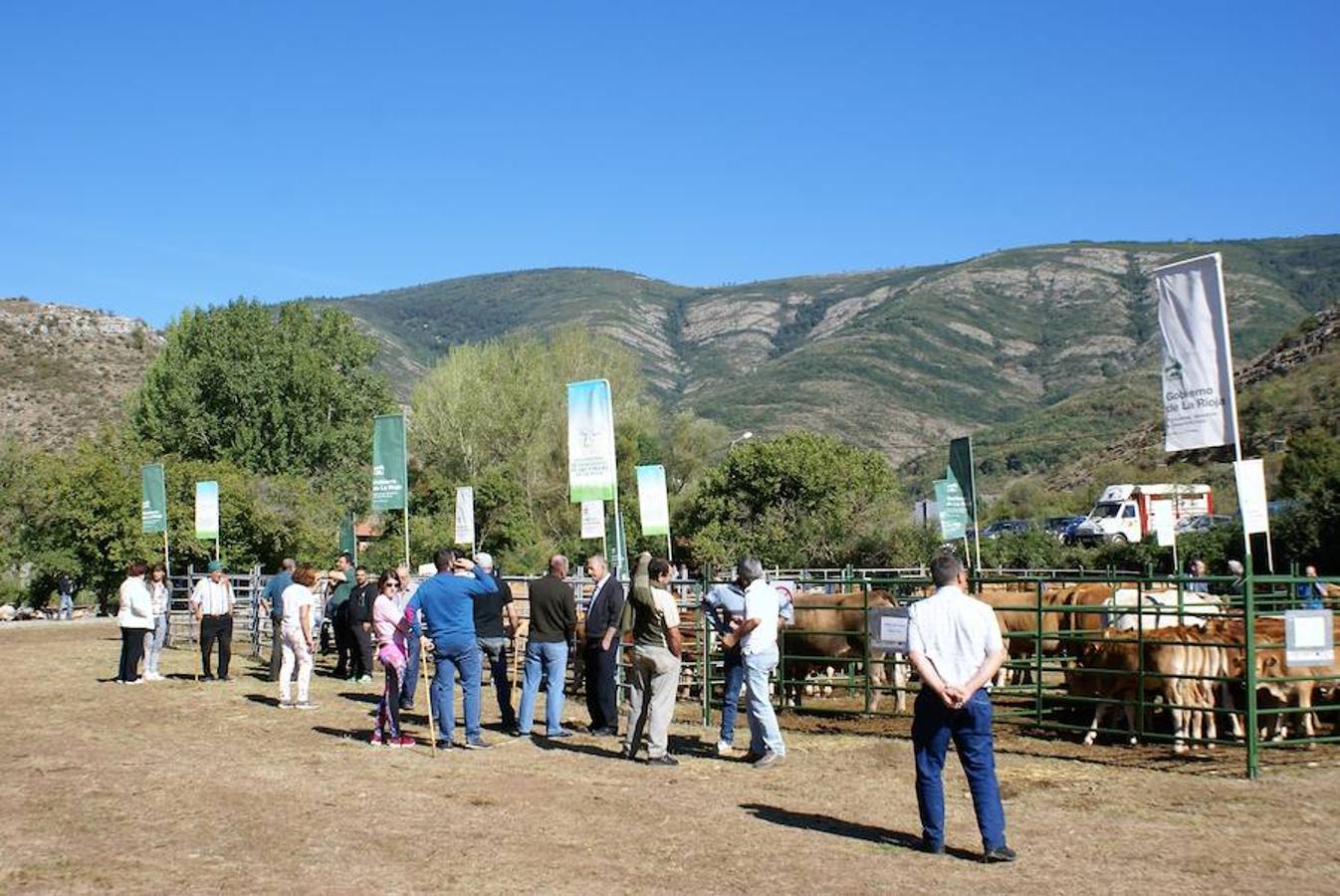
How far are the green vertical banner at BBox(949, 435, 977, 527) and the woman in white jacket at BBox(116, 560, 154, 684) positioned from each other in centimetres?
1225

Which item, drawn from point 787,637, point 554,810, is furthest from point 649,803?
point 787,637

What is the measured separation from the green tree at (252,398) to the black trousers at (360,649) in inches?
1355

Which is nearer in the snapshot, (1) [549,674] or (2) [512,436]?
(1) [549,674]

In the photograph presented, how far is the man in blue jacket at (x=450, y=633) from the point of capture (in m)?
12.5

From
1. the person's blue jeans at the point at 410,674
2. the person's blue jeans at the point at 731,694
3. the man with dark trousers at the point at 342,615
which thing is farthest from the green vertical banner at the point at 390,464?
the person's blue jeans at the point at 731,694

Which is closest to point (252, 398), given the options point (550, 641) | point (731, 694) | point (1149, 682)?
point (550, 641)

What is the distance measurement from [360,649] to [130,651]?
310 cm

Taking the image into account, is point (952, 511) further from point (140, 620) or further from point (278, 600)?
point (140, 620)

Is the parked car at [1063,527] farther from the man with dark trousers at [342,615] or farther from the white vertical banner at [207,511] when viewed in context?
Result: the man with dark trousers at [342,615]

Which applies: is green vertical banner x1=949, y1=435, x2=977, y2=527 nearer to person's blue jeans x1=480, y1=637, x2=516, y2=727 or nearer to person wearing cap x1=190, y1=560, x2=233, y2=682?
person's blue jeans x1=480, y1=637, x2=516, y2=727

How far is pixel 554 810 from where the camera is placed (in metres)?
9.88

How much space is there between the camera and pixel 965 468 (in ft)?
72.5

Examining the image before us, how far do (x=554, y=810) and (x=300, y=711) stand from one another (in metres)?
6.84

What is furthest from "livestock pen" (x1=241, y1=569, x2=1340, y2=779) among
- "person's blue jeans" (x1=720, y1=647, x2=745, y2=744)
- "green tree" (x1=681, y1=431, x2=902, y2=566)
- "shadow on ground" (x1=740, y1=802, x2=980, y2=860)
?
"green tree" (x1=681, y1=431, x2=902, y2=566)
